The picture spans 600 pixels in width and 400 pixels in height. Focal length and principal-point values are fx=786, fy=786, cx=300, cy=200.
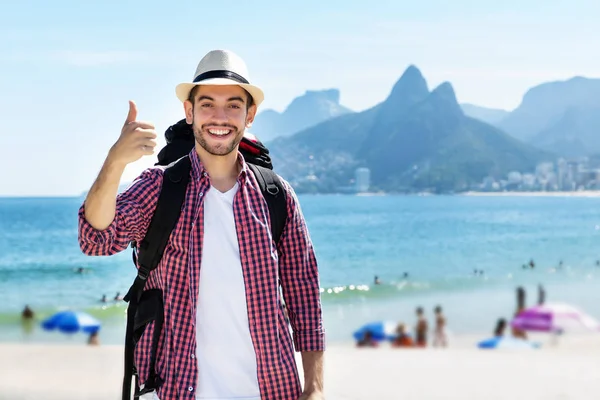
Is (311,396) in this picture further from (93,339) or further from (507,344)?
(93,339)

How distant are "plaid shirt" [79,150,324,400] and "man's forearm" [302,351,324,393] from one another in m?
0.02

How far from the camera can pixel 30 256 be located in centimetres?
4969

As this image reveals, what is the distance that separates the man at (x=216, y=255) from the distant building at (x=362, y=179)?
153m

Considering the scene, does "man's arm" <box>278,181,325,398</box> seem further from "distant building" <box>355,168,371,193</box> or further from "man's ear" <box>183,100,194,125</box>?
"distant building" <box>355,168,371,193</box>

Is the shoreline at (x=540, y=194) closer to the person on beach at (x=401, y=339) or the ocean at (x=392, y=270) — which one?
the ocean at (x=392, y=270)

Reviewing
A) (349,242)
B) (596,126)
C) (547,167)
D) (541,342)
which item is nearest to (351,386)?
(541,342)

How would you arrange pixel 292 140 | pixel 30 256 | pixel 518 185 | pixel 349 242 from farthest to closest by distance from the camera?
pixel 292 140
pixel 518 185
pixel 349 242
pixel 30 256

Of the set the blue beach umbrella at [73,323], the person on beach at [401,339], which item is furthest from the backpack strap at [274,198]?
the blue beach umbrella at [73,323]

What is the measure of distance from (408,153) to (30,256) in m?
119

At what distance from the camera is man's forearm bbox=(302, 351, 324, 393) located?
2.27 m

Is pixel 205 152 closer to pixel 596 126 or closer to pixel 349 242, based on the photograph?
pixel 349 242

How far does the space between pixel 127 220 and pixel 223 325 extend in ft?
1.27

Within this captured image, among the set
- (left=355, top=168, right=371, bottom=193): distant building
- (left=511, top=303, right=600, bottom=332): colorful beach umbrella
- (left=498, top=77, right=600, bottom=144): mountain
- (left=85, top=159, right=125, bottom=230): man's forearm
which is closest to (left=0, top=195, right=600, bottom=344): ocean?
(left=511, top=303, right=600, bottom=332): colorful beach umbrella

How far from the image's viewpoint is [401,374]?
1324 centimetres
